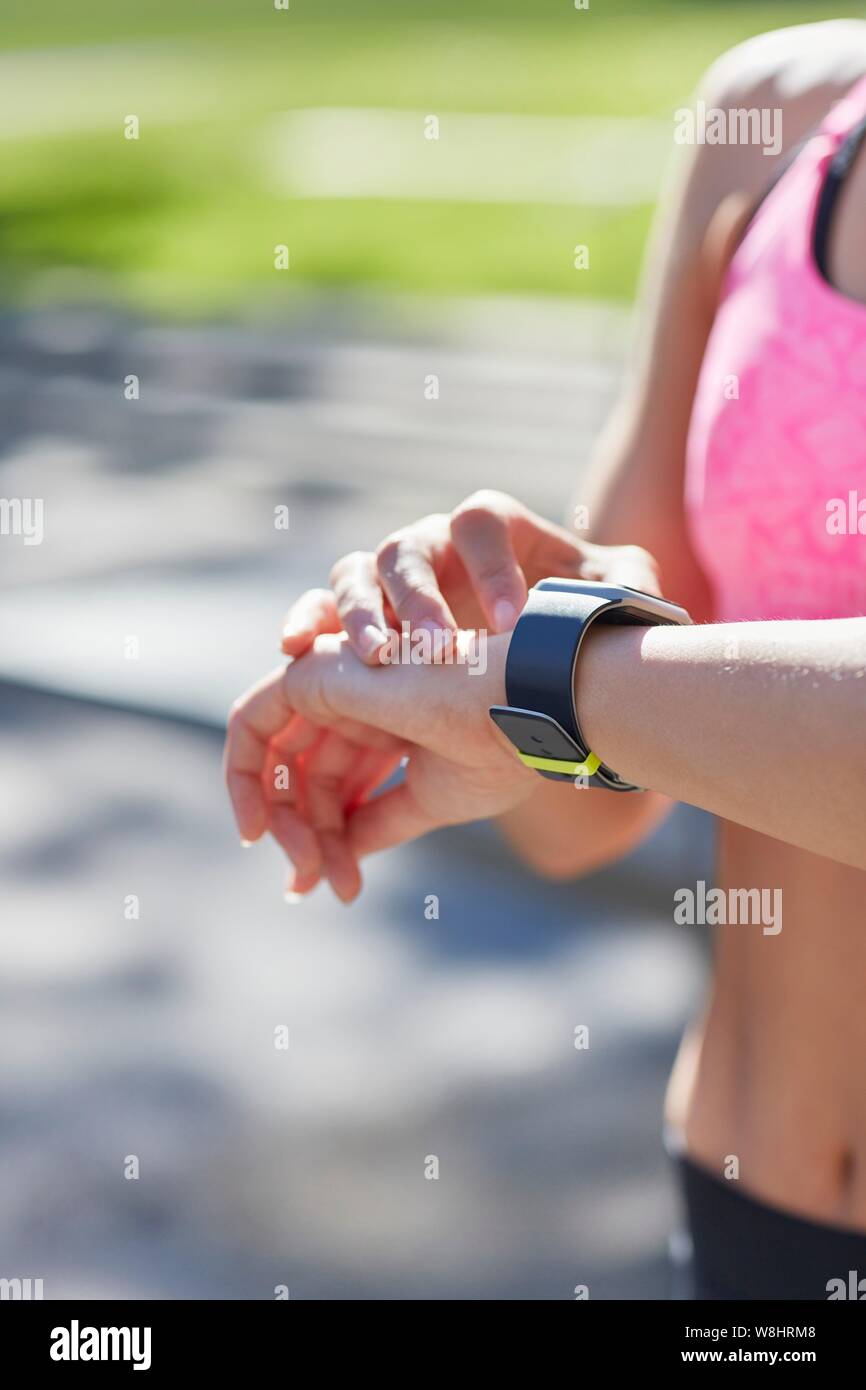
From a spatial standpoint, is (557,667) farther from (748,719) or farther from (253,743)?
(253,743)

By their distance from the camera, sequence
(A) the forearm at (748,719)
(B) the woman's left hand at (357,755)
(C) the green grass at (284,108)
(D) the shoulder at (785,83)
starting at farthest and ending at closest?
(C) the green grass at (284,108) < (D) the shoulder at (785,83) < (B) the woman's left hand at (357,755) < (A) the forearm at (748,719)

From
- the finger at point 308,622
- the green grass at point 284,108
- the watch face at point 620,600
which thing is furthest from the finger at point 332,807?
the green grass at point 284,108

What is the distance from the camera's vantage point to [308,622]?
1387mm

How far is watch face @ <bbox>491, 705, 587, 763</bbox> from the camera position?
1.17m

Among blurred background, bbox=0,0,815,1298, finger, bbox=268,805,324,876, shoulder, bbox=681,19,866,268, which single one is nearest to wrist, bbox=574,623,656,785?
finger, bbox=268,805,324,876

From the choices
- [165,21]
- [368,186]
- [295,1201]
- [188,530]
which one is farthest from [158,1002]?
[165,21]

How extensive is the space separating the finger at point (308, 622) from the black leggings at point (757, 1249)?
2.02ft

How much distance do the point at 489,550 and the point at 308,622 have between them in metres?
0.17

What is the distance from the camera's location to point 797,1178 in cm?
146

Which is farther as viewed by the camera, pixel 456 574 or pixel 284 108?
pixel 284 108

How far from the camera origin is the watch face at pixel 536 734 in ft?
3.84

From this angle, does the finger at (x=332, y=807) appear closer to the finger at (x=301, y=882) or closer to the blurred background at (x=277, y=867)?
Answer: the finger at (x=301, y=882)

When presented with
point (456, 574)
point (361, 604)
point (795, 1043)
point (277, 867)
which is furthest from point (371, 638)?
A: point (277, 867)
